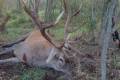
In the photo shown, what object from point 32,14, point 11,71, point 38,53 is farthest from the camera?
point 38,53

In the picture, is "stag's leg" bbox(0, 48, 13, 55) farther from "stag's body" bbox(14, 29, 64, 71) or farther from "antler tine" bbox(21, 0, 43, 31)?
"antler tine" bbox(21, 0, 43, 31)

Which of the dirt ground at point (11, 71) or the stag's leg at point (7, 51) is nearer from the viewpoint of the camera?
the dirt ground at point (11, 71)

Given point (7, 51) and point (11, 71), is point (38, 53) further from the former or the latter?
point (7, 51)

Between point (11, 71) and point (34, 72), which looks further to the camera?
point (11, 71)

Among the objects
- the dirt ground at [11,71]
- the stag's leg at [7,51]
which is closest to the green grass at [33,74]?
the dirt ground at [11,71]

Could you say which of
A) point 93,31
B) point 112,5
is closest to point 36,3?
point 112,5

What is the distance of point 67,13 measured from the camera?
21.4 feet

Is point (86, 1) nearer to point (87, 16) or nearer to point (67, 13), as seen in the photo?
point (87, 16)

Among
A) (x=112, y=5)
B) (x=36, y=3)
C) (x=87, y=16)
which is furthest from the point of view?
(x=87, y=16)

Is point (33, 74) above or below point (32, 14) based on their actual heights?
below

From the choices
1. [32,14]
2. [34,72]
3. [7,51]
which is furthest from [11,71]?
[32,14]

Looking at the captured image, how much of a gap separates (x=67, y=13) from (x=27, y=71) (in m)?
1.25

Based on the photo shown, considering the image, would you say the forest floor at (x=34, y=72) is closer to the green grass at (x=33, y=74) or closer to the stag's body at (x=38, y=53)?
the green grass at (x=33, y=74)

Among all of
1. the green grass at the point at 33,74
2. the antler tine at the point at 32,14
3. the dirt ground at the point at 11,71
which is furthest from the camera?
the dirt ground at the point at 11,71
